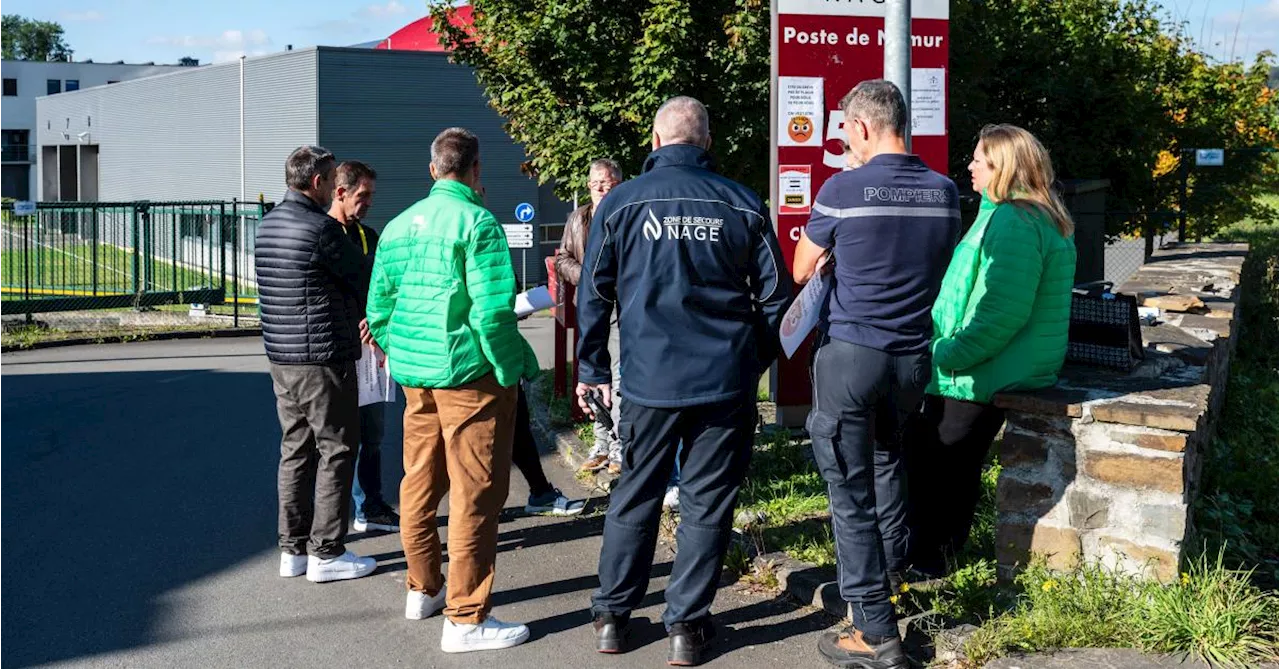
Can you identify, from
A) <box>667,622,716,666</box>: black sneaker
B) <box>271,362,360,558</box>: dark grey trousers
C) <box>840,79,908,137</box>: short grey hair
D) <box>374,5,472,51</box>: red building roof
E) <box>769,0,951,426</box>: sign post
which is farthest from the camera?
<box>374,5,472,51</box>: red building roof

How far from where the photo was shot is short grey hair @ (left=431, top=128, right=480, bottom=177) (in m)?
5.31

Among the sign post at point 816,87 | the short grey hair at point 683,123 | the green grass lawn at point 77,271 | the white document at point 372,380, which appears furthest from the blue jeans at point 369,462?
the green grass lawn at point 77,271

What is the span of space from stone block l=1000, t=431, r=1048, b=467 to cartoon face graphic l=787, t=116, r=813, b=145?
344 centimetres

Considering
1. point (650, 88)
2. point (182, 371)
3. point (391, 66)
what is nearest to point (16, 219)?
point (182, 371)

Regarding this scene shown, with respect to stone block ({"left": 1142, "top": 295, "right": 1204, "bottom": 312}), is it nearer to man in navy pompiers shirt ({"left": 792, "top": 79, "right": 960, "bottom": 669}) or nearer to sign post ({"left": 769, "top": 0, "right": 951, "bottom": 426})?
sign post ({"left": 769, "top": 0, "right": 951, "bottom": 426})

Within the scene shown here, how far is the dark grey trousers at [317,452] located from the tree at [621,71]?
27.1 ft

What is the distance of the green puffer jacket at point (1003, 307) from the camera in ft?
16.7

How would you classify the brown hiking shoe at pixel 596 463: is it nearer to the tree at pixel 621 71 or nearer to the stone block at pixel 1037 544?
the stone block at pixel 1037 544

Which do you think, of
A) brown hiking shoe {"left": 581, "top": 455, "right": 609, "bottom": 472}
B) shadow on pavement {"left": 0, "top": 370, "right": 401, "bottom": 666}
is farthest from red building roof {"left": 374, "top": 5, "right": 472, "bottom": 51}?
brown hiking shoe {"left": 581, "top": 455, "right": 609, "bottom": 472}

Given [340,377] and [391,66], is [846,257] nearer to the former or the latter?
[340,377]

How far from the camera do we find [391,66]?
36.2 metres

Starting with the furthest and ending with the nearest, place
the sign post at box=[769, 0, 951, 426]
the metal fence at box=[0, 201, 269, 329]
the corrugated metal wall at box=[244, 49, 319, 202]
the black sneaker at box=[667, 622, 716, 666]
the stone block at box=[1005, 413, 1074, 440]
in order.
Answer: the corrugated metal wall at box=[244, 49, 319, 202], the metal fence at box=[0, 201, 269, 329], the sign post at box=[769, 0, 951, 426], the stone block at box=[1005, 413, 1074, 440], the black sneaker at box=[667, 622, 716, 666]

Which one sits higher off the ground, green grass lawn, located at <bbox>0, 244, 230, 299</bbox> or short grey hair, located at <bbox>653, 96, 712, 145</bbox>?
short grey hair, located at <bbox>653, 96, 712, 145</bbox>

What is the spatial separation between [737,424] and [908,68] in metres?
2.29
